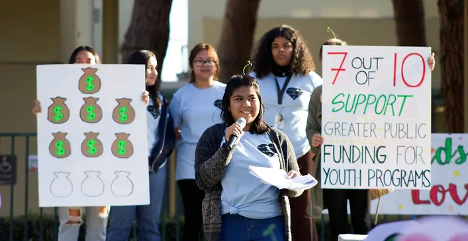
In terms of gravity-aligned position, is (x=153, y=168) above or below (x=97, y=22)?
below

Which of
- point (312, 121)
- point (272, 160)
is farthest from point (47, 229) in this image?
point (272, 160)

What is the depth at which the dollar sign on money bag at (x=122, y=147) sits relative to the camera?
6.53 m

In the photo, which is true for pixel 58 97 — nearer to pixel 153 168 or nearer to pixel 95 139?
pixel 95 139

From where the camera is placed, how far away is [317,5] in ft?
33.0

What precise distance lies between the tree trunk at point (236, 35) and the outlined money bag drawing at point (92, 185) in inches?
133

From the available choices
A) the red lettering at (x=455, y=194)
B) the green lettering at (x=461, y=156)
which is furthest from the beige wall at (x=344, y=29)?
the red lettering at (x=455, y=194)

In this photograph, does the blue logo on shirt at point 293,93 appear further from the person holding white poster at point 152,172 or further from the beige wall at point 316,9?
the beige wall at point 316,9

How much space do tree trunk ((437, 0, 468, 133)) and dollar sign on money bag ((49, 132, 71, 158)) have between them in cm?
497

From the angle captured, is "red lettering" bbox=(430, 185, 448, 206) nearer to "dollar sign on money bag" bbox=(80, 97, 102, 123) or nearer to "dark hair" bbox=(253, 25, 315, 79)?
"dark hair" bbox=(253, 25, 315, 79)

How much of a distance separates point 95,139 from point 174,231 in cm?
236

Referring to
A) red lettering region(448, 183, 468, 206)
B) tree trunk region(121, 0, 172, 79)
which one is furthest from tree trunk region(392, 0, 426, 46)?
tree trunk region(121, 0, 172, 79)

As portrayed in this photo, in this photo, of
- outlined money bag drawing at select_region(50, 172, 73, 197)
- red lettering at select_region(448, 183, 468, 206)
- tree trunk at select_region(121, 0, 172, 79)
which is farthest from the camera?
tree trunk at select_region(121, 0, 172, 79)

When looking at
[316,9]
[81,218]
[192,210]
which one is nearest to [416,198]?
[192,210]

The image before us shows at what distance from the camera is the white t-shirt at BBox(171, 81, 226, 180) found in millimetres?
6930
